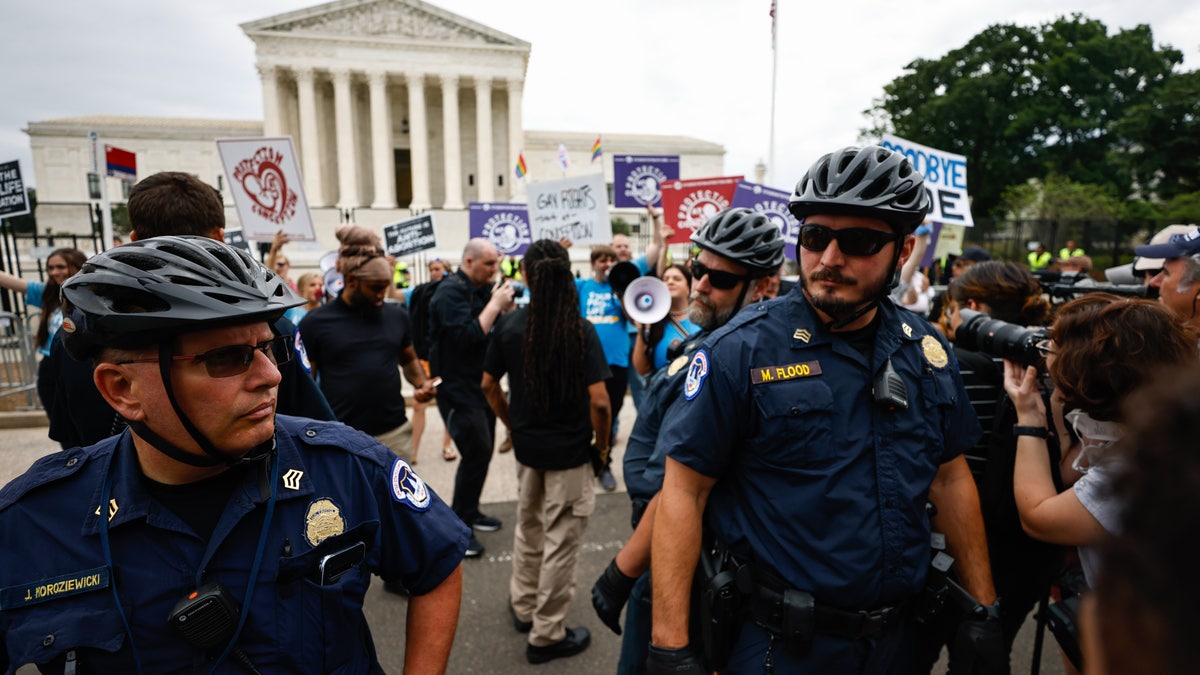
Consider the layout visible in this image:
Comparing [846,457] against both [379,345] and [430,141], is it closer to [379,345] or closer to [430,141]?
[379,345]

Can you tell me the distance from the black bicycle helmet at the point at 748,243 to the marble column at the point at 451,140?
4001cm

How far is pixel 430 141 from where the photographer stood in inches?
1747

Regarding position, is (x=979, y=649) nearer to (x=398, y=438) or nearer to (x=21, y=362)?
(x=398, y=438)

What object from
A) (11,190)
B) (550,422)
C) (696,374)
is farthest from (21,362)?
(696,374)

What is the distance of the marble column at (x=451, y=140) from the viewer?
40.7 metres

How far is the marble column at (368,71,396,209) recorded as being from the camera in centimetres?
3956

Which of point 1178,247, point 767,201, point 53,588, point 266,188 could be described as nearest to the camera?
point 53,588

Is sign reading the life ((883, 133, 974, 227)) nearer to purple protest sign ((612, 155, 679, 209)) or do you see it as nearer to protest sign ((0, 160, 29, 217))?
purple protest sign ((612, 155, 679, 209))

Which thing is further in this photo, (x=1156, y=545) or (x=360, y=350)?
(x=360, y=350)

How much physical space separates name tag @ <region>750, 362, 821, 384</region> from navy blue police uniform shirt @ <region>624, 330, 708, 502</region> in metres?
0.36

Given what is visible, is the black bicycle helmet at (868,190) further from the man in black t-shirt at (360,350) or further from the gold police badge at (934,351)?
the man in black t-shirt at (360,350)

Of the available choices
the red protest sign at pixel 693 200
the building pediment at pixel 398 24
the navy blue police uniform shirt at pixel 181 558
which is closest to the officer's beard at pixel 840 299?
the navy blue police uniform shirt at pixel 181 558

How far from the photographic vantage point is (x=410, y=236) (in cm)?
956

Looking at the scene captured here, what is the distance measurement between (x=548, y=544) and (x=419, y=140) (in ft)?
138
